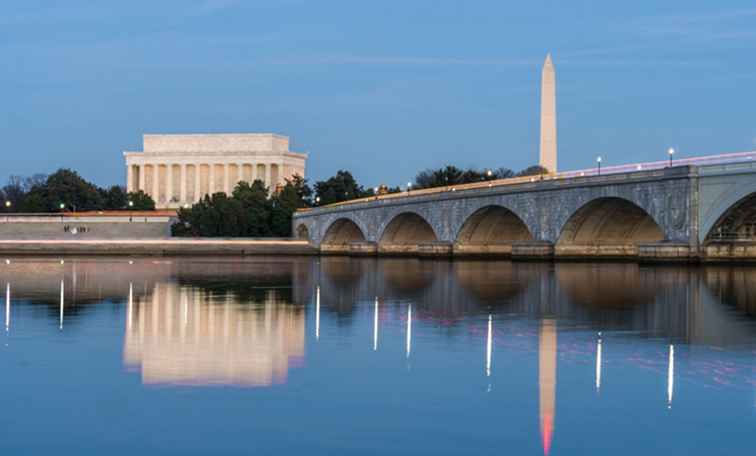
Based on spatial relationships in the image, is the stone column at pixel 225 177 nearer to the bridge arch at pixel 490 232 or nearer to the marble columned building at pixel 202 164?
the marble columned building at pixel 202 164

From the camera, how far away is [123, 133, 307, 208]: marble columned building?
16725cm

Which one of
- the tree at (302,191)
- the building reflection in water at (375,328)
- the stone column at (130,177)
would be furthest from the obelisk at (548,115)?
the stone column at (130,177)

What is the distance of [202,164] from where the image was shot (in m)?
169

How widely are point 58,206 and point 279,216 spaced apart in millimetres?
32120

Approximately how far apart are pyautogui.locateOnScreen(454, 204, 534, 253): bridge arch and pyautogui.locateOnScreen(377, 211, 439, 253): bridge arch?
10539 mm

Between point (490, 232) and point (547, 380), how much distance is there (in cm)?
6072

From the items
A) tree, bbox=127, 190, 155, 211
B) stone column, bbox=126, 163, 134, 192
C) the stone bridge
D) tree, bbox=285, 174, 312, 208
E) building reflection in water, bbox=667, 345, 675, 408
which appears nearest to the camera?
building reflection in water, bbox=667, 345, 675, 408

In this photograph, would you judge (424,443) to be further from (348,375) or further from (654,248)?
(654,248)

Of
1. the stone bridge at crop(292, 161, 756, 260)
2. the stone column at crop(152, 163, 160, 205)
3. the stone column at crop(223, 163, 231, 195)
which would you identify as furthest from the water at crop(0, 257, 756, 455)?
the stone column at crop(152, 163, 160, 205)

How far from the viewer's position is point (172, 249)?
100750 millimetres

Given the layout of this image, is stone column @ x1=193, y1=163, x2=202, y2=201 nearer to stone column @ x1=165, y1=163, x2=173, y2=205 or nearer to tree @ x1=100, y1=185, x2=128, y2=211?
stone column @ x1=165, y1=163, x2=173, y2=205

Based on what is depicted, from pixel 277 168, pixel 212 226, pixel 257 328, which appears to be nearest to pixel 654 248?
pixel 257 328

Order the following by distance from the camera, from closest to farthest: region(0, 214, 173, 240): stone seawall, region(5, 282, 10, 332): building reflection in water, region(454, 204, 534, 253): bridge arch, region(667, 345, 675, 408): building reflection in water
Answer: region(667, 345, 675, 408): building reflection in water < region(5, 282, 10, 332): building reflection in water < region(454, 204, 534, 253): bridge arch < region(0, 214, 173, 240): stone seawall

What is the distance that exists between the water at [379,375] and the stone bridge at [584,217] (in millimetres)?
18797
